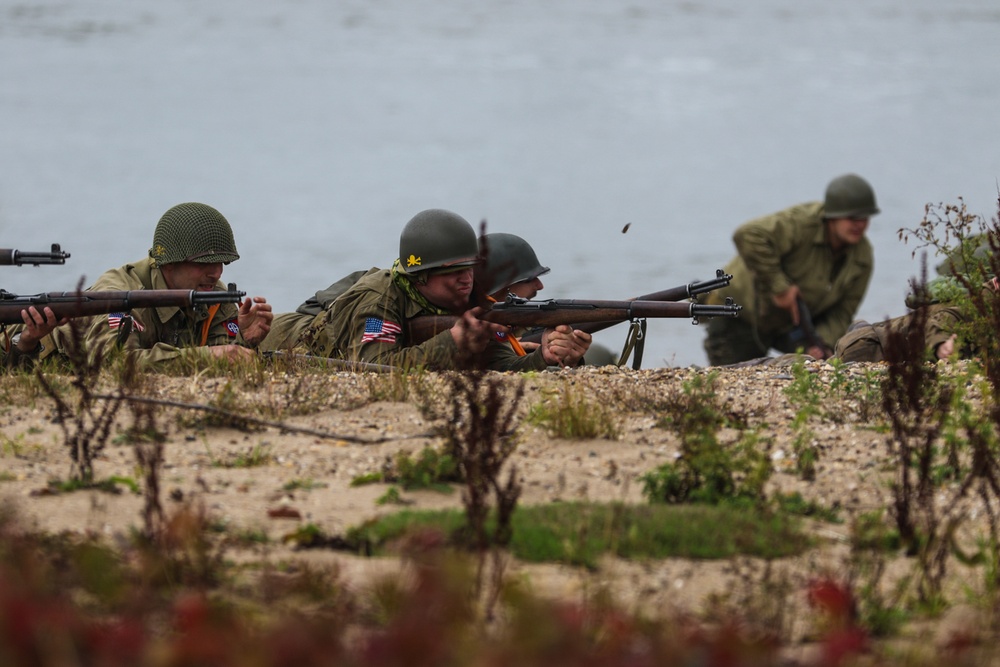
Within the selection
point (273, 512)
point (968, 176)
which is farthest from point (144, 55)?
point (273, 512)

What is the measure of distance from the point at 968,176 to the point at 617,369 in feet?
87.6

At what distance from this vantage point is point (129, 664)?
345 centimetres

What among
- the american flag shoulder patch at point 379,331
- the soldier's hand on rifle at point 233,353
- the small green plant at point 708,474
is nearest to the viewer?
the small green plant at point 708,474

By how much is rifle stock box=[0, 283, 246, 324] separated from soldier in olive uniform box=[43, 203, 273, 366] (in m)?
0.32

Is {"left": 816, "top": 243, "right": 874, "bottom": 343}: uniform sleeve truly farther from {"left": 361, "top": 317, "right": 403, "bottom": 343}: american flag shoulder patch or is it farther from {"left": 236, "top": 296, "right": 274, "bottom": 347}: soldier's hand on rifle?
{"left": 236, "top": 296, "right": 274, "bottom": 347}: soldier's hand on rifle

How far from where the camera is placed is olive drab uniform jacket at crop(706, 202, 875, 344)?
15844 mm

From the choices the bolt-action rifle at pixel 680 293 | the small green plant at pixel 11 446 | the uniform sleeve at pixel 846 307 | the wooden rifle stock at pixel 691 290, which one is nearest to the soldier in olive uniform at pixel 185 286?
the bolt-action rifle at pixel 680 293

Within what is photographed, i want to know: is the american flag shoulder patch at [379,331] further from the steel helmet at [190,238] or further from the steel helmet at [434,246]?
the steel helmet at [190,238]

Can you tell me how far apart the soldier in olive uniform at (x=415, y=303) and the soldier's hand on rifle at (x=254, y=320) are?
1.16 ft

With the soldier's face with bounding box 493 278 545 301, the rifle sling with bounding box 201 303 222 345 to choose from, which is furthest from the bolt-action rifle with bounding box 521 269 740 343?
the rifle sling with bounding box 201 303 222 345

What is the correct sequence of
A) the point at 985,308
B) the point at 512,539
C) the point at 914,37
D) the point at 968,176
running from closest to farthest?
the point at 512,539, the point at 985,308, the point at 968,176, the point at 914,37

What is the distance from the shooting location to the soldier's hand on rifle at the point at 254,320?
30.5 feet

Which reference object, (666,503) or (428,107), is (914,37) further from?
(666,503)

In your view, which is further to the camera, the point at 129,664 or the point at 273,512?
the point at 273,512
